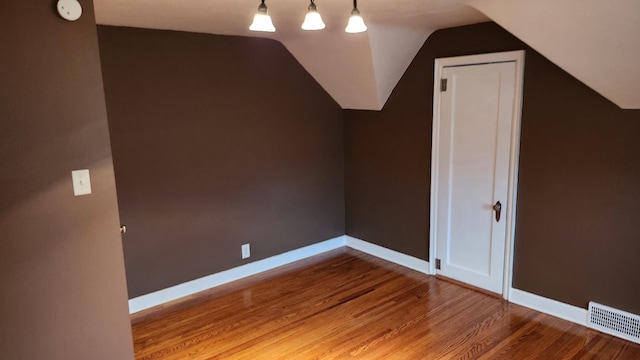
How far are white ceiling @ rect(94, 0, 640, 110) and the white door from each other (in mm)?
495

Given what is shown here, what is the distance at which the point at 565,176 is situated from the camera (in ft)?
9.87

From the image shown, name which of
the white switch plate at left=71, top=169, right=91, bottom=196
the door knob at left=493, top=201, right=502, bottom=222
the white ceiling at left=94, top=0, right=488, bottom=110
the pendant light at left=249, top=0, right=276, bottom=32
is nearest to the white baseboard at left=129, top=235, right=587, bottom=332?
the door knob at left=493, top=201, right=502, bottom=222

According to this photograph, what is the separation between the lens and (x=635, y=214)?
275 cm

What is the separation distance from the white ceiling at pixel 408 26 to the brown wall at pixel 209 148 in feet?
0.72

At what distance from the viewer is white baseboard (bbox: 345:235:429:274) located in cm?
408

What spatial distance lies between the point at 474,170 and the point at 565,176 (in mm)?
688

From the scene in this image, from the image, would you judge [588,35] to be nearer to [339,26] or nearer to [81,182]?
[339,26]

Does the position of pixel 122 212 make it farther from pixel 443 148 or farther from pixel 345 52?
pixel 443 148

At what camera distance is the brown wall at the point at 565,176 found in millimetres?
2781

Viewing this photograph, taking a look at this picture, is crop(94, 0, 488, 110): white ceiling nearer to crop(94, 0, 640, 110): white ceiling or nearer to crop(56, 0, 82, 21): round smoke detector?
crop(94, 0, 640, 110): white ceiling

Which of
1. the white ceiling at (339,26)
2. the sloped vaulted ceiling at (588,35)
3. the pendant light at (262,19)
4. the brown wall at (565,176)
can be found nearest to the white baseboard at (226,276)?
the brown wall at (565,176)

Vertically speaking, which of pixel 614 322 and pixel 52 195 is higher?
pixel 52 195

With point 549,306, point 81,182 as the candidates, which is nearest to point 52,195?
point 81,182

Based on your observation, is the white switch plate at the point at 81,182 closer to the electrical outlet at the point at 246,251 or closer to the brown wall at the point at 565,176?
the electrical outlet at the point at 246,251
